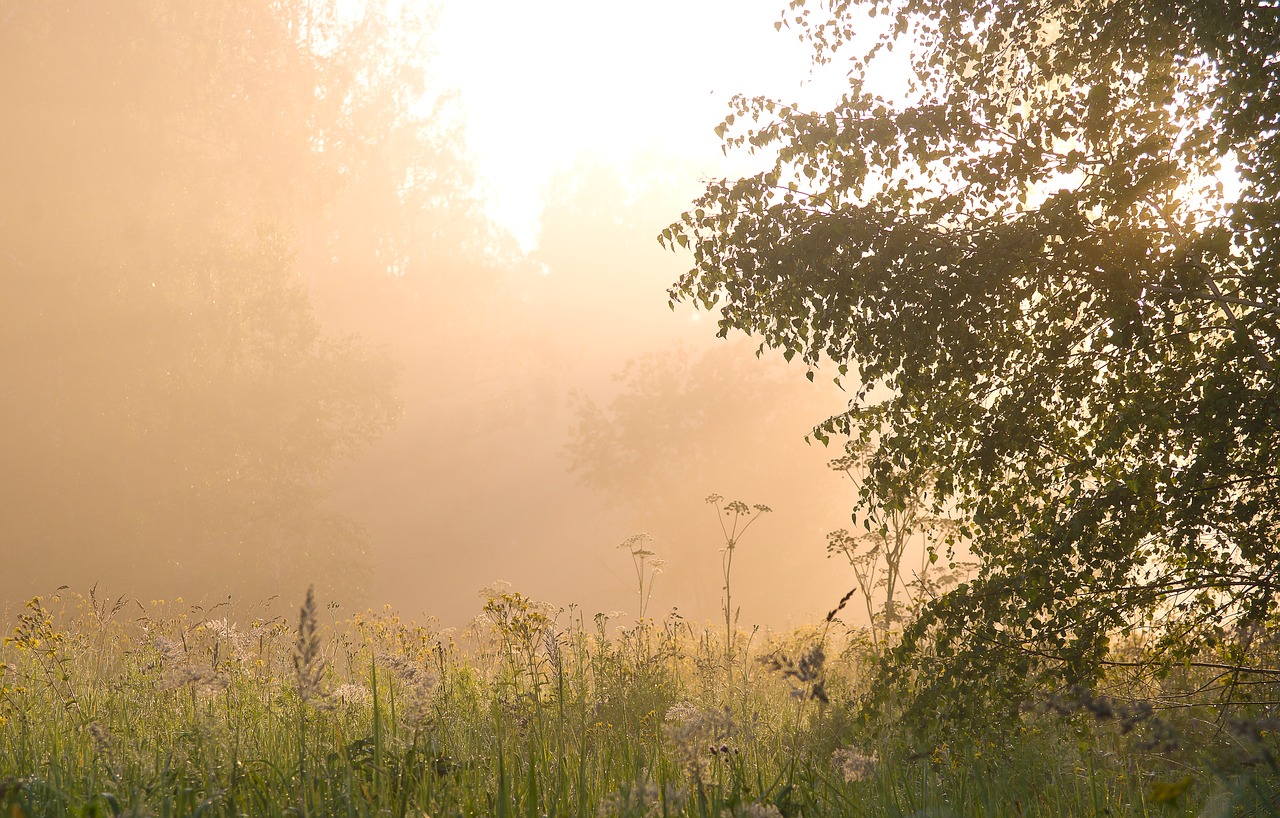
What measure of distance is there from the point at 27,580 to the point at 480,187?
22.1m

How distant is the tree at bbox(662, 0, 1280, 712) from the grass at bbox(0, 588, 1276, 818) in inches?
32.2

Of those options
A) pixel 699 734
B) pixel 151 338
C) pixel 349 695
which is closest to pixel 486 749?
pixel 349 695

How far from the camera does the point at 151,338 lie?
2139 cm

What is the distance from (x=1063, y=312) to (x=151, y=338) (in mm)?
21505

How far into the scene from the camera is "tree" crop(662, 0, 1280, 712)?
4.70 meters

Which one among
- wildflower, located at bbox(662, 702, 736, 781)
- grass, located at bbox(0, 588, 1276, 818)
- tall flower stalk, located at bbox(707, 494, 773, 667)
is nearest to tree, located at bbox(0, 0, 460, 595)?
tall flower stalk, located at bbox(707, 494, 773, 667)

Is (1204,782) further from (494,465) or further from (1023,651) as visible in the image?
(494,465)

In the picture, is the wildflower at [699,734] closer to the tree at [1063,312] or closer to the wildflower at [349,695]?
the wildflower at [349,695]

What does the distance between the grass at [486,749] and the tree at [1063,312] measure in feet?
2.68

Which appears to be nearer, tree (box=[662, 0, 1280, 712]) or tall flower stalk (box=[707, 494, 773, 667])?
tree (box=[662, 0, 1280, 712])

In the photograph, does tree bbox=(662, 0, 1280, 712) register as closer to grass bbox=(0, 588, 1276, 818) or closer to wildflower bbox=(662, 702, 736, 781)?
grass bbox=(0, 588, 1276, 818)

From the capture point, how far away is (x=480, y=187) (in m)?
36.7

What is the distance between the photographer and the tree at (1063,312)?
4699 mm

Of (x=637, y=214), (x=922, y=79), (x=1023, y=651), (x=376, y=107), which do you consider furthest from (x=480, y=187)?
(x=1023, y=651)
